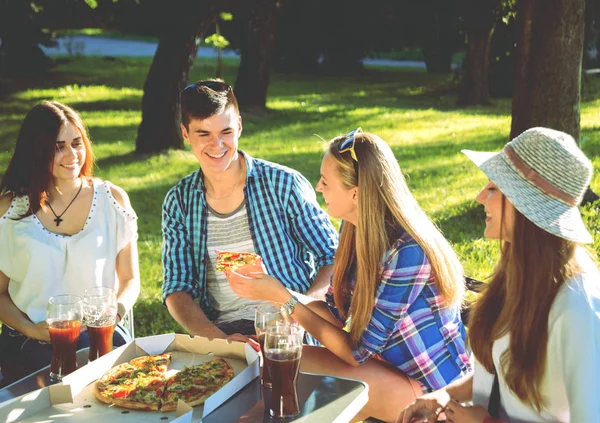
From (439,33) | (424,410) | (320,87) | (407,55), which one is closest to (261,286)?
(424,410)

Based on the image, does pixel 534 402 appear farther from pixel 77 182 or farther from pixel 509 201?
pixel 77 182

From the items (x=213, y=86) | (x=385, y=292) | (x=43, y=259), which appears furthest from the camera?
(x=213, y=86)

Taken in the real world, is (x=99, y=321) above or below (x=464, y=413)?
above

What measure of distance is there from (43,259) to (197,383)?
1422 mm

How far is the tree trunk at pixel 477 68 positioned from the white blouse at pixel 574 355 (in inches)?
654

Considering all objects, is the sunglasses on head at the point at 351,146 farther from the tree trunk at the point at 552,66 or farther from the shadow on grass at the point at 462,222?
the tree trunk at the point at 552,66

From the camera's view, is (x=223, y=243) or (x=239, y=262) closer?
(x=239, y=262)

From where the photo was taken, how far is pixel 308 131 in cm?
1477

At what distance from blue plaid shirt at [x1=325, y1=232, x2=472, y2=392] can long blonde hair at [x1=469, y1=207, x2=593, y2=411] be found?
1.91 ft

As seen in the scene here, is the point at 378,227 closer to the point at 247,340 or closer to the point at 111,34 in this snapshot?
the point at 247,340

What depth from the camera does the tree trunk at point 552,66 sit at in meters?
8.05

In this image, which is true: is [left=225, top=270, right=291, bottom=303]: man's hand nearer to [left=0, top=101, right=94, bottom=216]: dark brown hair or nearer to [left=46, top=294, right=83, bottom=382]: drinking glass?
[left=46, top=294, right=83, bottom=382]: drinking glass

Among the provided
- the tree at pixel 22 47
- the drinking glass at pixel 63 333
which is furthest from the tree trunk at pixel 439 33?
the drinking glass at pixel 63 333

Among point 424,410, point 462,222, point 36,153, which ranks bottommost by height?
point 462,222
